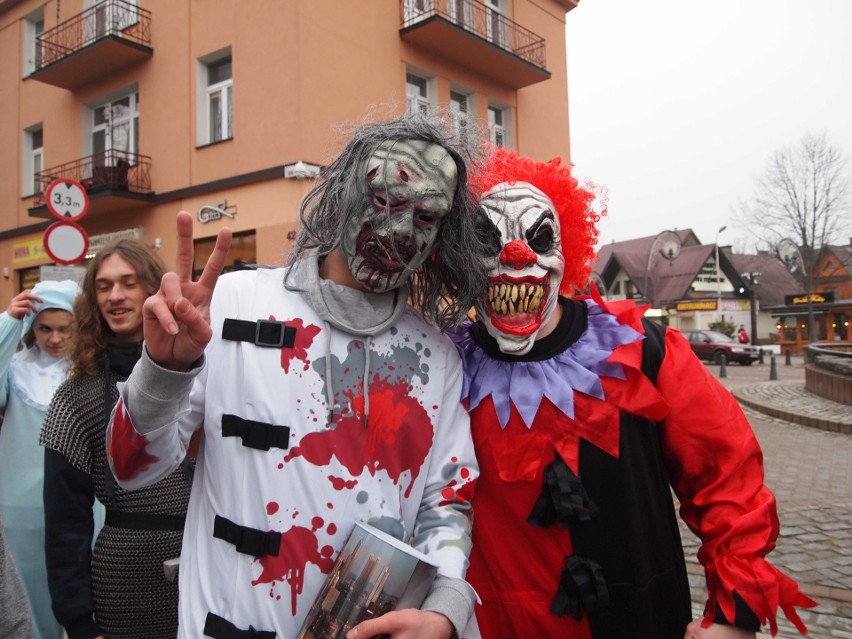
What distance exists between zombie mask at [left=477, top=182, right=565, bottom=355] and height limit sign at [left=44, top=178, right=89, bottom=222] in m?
5.16

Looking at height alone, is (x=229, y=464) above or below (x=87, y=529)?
above

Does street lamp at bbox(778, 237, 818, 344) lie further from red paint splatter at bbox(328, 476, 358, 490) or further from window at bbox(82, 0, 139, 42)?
red paint splatter at bbox(328, 476, 358, 490)

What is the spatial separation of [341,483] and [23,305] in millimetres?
2346

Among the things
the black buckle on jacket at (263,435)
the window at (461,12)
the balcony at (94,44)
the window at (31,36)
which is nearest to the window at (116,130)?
the balcony at (94,44)

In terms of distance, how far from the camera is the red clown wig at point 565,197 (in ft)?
6.87

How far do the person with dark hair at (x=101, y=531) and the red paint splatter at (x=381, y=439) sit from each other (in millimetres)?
844

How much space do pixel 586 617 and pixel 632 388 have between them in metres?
0.64

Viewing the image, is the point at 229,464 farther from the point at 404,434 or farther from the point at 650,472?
the point at 650,472

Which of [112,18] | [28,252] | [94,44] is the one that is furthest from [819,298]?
[28,252]

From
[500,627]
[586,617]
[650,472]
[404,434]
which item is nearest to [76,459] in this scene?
[404,434]

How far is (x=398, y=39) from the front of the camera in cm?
1175

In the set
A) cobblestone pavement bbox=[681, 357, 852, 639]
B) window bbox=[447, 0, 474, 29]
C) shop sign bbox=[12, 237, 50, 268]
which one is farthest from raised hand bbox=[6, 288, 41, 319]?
shop sign bbox=[12, 237, 50, 268]

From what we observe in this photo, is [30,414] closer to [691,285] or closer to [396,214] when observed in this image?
[396,214]

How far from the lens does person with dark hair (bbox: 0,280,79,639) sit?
2635 mm
